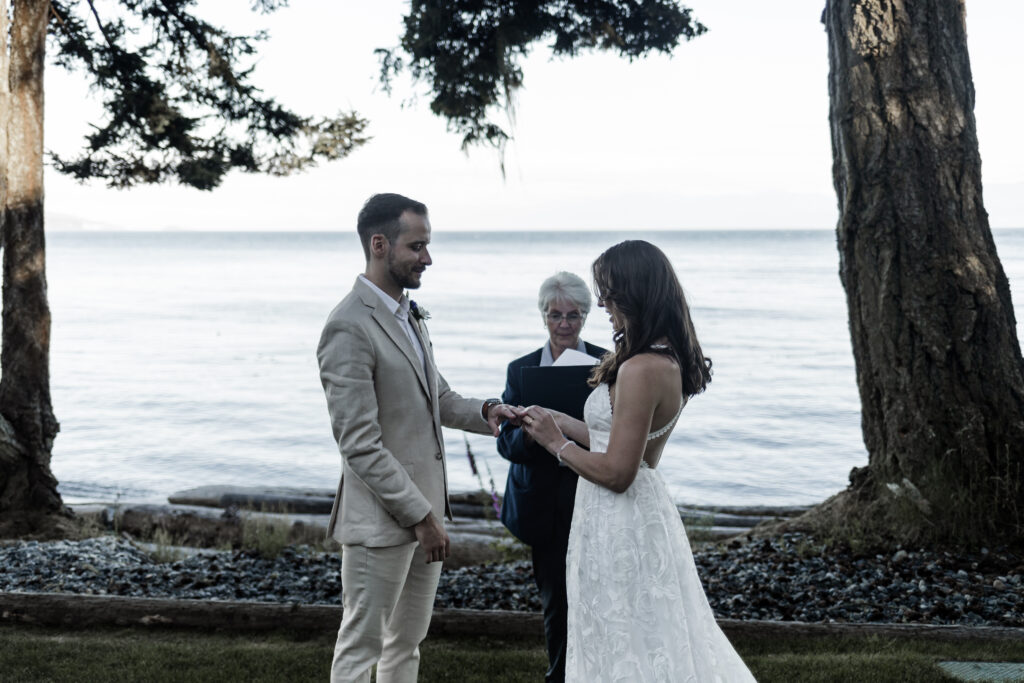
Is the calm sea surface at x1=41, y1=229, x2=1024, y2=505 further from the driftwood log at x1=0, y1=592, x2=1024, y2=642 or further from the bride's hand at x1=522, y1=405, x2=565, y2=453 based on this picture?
the driftwood log at x1=0, y1=592, x2=1024, y2=642

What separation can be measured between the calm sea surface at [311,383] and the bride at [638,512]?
2.26ft

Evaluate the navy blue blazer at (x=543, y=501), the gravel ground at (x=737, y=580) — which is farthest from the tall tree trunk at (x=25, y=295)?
the navy blue blazer at (x=543, y=501)

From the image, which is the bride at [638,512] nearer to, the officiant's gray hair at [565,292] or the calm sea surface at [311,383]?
the calm sea surface at [311,383]

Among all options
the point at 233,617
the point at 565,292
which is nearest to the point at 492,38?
the point at 565,292

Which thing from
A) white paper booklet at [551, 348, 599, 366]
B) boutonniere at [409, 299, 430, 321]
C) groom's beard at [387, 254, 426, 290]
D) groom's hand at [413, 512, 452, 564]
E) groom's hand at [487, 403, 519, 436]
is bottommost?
groom's hand at [413, 512, 452, 564]

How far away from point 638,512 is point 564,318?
127cm

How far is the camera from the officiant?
3.78m

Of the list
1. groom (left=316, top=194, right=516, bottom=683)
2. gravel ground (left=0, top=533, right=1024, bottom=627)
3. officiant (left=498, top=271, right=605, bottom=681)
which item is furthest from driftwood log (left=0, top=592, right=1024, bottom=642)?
groom (left=316, top=194, right=516, bottom=683)

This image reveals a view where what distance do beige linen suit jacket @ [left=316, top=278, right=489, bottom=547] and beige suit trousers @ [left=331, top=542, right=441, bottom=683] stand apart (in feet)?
0.25

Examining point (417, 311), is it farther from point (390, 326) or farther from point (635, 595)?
point (635, 595)

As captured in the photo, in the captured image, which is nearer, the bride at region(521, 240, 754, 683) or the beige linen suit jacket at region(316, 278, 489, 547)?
the bride at region(521, 240, 754, 683)

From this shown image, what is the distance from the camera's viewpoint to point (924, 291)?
5.98m

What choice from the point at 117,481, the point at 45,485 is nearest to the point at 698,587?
the point at 45,485

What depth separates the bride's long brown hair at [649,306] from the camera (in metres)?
2.97
